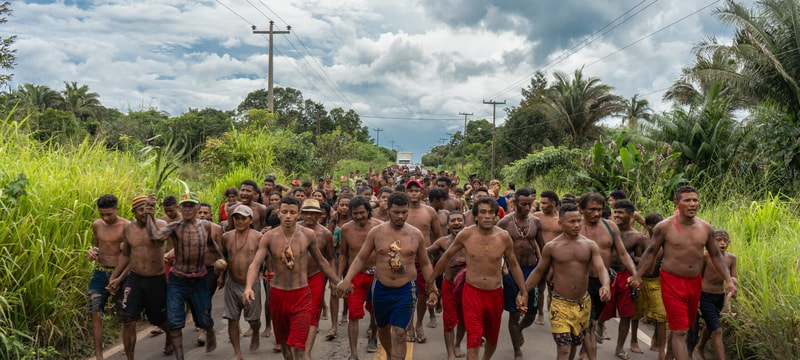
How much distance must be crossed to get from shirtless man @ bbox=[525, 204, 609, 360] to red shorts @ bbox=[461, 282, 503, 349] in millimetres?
493

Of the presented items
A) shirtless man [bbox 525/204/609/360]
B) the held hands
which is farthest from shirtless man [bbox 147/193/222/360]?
the held hands

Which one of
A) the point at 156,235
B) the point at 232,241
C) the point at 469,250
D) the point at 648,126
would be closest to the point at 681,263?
the point at 469,250

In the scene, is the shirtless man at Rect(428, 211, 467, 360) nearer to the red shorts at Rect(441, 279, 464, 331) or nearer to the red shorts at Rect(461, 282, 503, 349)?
the red shorts at Rect(441, 279, 464, 331)

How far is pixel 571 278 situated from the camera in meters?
4.78

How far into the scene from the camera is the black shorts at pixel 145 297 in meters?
5.16

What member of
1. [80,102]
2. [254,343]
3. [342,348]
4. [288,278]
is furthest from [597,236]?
[80,102]

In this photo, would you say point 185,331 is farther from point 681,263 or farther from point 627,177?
point 627,177

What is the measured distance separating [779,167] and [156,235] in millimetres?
13938

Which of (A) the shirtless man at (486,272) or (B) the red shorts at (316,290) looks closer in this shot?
(A) the shirtless man at (486,272)

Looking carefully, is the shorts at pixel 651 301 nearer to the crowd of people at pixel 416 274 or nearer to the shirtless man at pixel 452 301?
the crowd of people at pixel 416 274

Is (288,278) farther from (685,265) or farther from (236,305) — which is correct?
(685,265)

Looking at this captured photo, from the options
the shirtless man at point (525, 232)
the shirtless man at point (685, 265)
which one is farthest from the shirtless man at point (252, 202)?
the shirtless man at point (685, 265)

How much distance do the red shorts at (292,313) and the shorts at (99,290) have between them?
5.42 feet

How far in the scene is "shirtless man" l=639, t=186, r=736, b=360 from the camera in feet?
16.0
